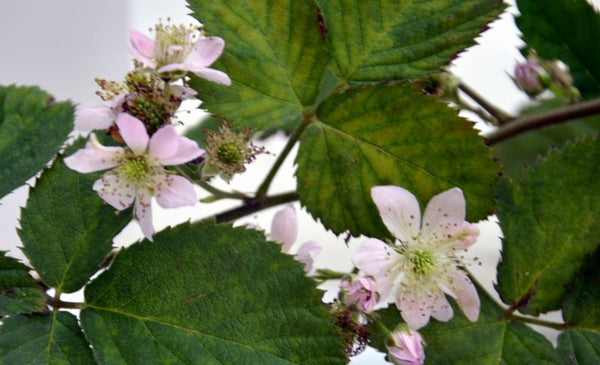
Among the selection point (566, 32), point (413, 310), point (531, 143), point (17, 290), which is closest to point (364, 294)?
point (413, 310)

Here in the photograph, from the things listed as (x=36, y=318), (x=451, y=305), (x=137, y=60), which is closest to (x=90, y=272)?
(x=36, y=318)

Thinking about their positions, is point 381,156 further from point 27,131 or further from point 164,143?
point 27,131

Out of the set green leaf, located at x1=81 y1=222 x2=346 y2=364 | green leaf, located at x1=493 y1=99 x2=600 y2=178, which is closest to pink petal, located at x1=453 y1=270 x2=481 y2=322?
green leaf, located at x1=81 y1=222 x2=346 y2=364

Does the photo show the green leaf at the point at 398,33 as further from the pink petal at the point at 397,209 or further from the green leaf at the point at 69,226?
the green leaf at the point at 69,226

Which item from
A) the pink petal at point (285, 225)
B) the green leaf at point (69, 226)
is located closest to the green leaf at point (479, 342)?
the pink petal at point (285, 225)

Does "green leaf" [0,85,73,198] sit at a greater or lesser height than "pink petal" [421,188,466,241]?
greater

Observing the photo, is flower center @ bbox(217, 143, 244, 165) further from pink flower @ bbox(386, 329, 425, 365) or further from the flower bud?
the flower bud

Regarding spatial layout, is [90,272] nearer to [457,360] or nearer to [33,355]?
[33,355]
